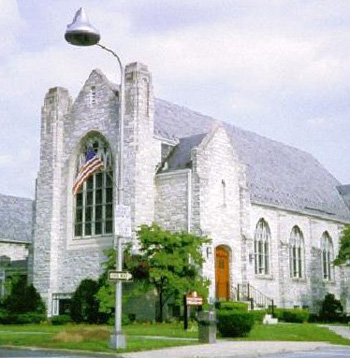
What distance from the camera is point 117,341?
65.8 ft

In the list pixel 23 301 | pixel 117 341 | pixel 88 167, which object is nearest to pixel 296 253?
pixel 88 167

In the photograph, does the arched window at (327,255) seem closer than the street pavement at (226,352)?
No

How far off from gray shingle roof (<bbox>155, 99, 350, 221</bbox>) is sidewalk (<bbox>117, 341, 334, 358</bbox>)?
15340 mm

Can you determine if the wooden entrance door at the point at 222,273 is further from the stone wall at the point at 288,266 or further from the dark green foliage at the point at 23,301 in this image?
the dark green foliage at the point at 23,301

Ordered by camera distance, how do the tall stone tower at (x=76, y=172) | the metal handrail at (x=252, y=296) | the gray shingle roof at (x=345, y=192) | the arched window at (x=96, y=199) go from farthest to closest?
the gray shingle roof at (x=345, y=192)
the arched window at (x=96, y=199)
the metal handrail at (x=252, y=296)
the tall stone tower at (x=76, y=172)

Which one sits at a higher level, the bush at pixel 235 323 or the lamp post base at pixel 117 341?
the bush at pixel 235 323

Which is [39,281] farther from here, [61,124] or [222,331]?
[222,331]

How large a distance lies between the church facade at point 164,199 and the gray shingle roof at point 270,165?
0.13m

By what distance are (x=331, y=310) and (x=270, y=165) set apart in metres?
9.91

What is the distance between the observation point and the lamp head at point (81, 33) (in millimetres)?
18250

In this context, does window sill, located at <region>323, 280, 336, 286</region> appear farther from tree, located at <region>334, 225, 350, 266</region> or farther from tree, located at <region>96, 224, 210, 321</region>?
tree, located at <region>96, 224, 210, 321</region>

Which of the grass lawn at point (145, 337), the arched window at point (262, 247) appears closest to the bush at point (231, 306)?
the grass lawn at point (145, 337)

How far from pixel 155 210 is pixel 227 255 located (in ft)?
14.1

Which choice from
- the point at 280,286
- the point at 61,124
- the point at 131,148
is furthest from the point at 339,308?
the point at 61,124
